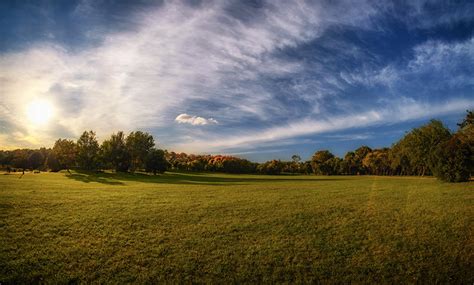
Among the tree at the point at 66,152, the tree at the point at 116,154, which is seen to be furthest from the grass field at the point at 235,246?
the tree at the point at 66,152

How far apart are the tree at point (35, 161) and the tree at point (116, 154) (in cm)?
4244

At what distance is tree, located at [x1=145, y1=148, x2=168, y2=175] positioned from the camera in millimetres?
83375

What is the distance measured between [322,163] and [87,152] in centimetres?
10007

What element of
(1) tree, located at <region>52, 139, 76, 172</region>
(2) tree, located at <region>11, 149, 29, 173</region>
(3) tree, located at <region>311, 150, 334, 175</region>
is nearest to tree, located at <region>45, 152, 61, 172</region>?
(1) tree, located at <region>52, 139, 76, 172</region>

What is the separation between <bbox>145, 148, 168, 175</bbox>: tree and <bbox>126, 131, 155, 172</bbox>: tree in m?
1.74

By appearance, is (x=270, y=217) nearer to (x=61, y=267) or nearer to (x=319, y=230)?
(x=319, y=230)

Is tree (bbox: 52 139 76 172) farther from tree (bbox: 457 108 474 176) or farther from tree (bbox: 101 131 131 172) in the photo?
tree (bbox: 457 108 474 176)

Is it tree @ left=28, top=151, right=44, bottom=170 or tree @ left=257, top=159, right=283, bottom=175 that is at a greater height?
tree @ left=28, top=151, right=44, bottom=170

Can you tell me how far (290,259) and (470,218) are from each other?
1190 centimetres

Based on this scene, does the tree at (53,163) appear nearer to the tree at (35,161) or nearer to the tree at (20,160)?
the tree at (20,160)

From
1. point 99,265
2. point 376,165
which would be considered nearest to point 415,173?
point 376,165

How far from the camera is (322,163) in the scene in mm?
128375

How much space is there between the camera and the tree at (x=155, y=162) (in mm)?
83375

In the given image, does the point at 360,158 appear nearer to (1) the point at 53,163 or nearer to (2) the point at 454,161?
(2) the point at 454,161
